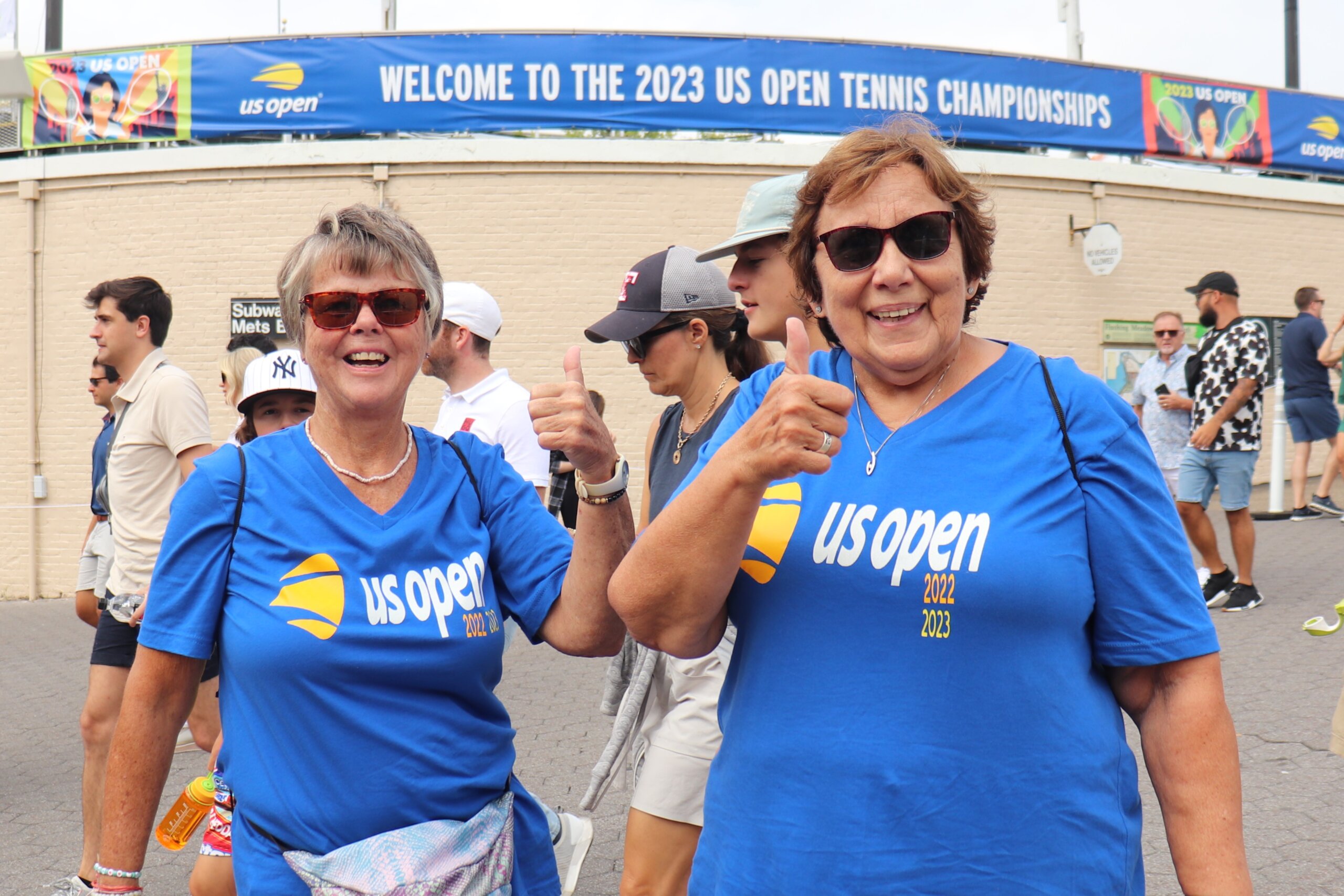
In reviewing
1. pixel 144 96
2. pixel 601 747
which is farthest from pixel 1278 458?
pixel 144 96

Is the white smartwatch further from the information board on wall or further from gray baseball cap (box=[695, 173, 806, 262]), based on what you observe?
the information board on wall

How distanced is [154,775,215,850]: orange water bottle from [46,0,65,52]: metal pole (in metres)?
14.8

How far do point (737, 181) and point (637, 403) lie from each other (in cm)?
277

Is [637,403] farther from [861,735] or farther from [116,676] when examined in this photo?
[861,735]

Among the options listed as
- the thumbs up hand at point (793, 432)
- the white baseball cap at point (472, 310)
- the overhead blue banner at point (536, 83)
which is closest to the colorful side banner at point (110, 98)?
the overhead blue banner at point (536, 83)

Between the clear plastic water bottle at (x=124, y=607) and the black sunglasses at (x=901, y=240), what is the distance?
3119mm

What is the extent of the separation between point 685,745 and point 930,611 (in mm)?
1522

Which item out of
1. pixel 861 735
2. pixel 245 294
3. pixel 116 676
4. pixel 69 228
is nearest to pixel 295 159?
pixel 245 294

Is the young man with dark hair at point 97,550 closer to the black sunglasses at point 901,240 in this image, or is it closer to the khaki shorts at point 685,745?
the khaki shorts at point 685,745

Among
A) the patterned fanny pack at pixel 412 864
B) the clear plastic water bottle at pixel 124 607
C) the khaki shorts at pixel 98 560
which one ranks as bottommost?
the patterned fanny pack at pixel 412 864

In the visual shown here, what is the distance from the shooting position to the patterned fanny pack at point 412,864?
77.2 inches

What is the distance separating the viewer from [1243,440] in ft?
25.6

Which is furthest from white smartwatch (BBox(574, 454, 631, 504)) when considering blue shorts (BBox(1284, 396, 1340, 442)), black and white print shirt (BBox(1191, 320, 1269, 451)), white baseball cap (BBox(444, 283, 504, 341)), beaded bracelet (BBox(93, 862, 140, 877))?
blue shorts (BBox(1284, 396, 1340, 442))

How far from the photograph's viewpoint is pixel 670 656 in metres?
2.83
